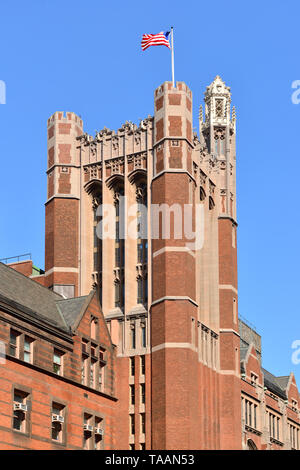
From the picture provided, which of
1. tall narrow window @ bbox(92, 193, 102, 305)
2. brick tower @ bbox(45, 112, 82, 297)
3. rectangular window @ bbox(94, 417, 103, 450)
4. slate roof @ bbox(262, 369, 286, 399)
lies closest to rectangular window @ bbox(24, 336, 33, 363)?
rectangular window @ bbox(94, 417, 103, 450)

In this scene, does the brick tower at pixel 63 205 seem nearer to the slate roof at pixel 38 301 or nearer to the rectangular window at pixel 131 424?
the rectangular window at pixel 131 424

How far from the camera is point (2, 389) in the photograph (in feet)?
184

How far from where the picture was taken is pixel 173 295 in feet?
263

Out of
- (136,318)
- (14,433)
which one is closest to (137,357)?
(136,318)

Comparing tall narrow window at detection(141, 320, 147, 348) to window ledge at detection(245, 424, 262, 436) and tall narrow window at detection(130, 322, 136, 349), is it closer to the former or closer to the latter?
tall narrow window at detection(130, 322, 136, 349)

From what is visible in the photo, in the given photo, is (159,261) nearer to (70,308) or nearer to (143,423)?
(143,423)

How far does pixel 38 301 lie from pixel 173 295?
1577cm

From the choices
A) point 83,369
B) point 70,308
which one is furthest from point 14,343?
point 70,308

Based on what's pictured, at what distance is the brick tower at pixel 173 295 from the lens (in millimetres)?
77375

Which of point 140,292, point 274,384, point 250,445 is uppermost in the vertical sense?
point 140,292

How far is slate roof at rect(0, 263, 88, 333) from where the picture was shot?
62.3 meters

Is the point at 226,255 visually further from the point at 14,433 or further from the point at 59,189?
the point at 14,433

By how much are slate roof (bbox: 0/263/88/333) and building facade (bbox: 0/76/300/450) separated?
1157 cm

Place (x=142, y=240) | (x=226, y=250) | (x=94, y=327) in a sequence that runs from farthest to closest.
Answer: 1. (x=226, y=250)
2. (x=142, y=240)
3. (x=94, y=327)
